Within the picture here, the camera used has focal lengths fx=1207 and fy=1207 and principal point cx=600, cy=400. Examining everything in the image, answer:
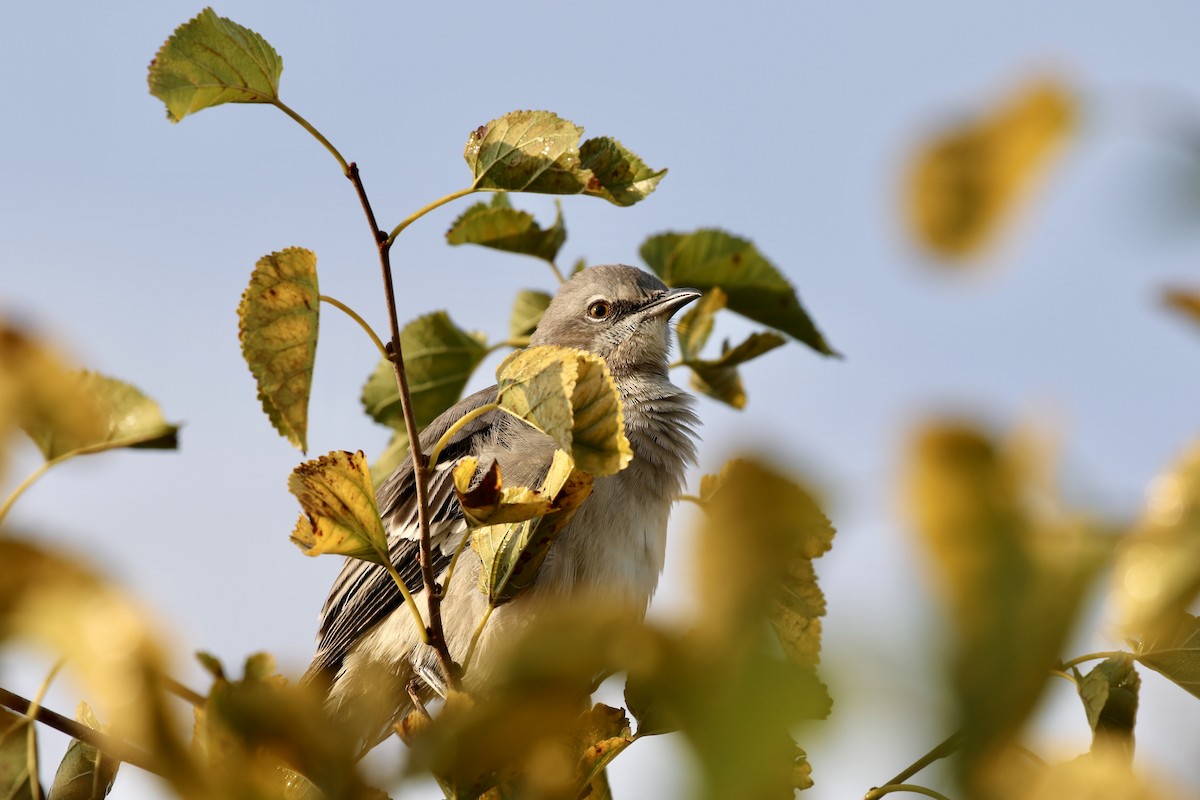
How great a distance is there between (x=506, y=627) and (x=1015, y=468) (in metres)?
4.66

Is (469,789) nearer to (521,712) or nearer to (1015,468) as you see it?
(521,712)

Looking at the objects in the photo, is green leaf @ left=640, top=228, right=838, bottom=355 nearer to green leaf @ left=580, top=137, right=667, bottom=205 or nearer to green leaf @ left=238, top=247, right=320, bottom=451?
green leaf @ left=580, top=137, right=667, bottom=205

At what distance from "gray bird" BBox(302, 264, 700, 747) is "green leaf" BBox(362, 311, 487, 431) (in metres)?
0.70

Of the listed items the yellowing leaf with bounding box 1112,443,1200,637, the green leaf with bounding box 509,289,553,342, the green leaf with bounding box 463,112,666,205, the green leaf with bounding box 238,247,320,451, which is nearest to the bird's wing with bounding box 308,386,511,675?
the green leaf with bounding box 509,289,553,342

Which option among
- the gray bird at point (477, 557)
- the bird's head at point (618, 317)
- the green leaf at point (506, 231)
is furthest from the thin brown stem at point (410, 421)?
the bird's head at point (618, 317)

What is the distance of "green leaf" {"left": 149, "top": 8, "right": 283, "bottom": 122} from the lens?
2.71 metres

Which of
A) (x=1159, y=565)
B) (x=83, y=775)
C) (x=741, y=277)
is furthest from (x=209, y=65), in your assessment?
(x=741, y=277)

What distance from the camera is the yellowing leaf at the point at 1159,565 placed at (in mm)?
821

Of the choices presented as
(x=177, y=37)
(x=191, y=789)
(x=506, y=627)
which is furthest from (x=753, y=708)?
(x=506, y=627)

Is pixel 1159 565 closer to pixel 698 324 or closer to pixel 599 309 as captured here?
pixel 698 324

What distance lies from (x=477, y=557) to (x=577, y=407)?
3043 millimetres

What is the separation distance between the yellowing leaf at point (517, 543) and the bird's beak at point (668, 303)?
4.21 m

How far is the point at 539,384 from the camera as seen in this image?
8.07 ft

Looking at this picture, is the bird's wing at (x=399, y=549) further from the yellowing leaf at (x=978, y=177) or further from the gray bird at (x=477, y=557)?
the yellowing leaf at (x=978, y=177)
